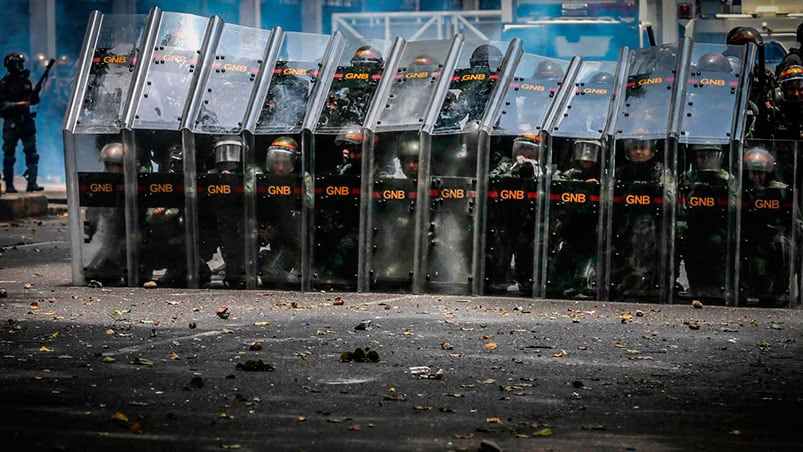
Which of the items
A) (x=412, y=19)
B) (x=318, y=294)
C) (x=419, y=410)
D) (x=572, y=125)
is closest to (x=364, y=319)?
(x=318, y=294)

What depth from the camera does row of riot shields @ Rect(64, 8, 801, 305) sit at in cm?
1167

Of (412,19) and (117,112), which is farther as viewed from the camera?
(412,19)

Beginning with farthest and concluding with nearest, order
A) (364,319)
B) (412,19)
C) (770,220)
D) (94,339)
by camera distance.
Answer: (412,19) → (770,220) → (364,319) → (94,339)

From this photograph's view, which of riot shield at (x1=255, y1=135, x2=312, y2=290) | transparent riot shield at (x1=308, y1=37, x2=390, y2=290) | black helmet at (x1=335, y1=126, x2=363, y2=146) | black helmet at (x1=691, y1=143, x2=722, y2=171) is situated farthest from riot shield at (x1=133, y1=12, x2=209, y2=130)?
black helmet at (x1=691, y1=143, x2=722, y2=171)

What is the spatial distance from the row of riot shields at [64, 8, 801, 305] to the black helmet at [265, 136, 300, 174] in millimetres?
19

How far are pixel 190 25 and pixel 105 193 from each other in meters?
1.76

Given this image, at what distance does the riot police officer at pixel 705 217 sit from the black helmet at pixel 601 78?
105cm

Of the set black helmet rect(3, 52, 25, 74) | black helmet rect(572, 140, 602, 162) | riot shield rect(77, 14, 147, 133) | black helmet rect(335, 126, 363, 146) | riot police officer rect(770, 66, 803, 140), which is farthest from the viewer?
black helmet rect(3, 52, 25, 74)

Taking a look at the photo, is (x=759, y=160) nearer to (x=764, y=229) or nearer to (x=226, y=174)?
(x=764, y=229)

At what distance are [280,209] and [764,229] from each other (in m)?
4.22

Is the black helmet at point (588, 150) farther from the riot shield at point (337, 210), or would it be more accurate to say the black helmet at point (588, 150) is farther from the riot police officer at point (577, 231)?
the riot shield at point (337, 210)

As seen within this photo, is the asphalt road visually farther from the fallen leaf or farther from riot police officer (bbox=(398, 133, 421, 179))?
riot police officer (bbox=(398, 133, 421, 179))

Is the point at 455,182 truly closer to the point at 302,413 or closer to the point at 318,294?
the point at 318,294

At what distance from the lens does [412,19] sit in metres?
25.3
